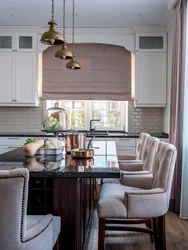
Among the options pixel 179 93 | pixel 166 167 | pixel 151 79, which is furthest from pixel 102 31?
pixel 166 167

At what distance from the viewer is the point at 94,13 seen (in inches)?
166

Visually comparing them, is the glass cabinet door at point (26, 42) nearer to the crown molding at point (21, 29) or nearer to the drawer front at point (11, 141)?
the crown molding at point (21, 29)

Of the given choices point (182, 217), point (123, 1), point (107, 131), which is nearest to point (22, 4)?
point (123, 1)

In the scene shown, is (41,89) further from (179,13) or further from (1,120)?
(179,13)

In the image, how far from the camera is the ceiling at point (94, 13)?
3877 millimetres

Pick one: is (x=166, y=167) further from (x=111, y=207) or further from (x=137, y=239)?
(x=137, y=239)

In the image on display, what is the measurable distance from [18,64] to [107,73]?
1571 millimetres

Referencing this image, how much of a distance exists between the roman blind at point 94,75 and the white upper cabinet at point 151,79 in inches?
9.9

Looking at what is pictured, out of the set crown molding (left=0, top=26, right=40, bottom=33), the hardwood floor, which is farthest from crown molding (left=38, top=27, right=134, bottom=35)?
the hardwood floor

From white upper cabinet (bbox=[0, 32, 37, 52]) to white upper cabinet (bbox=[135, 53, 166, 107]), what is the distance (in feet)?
6.05

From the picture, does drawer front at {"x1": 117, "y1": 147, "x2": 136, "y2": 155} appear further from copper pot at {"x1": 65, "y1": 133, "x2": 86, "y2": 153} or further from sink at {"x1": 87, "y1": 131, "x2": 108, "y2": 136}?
copper pot at {"x1": 65, "y1": 133, "x2": 86, "y2": 153}

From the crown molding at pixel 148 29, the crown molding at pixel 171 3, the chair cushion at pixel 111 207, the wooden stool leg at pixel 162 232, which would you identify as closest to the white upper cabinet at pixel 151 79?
the crown molding at pixel 148 29

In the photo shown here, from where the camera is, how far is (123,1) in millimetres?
3812

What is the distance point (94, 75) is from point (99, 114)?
755 mm
